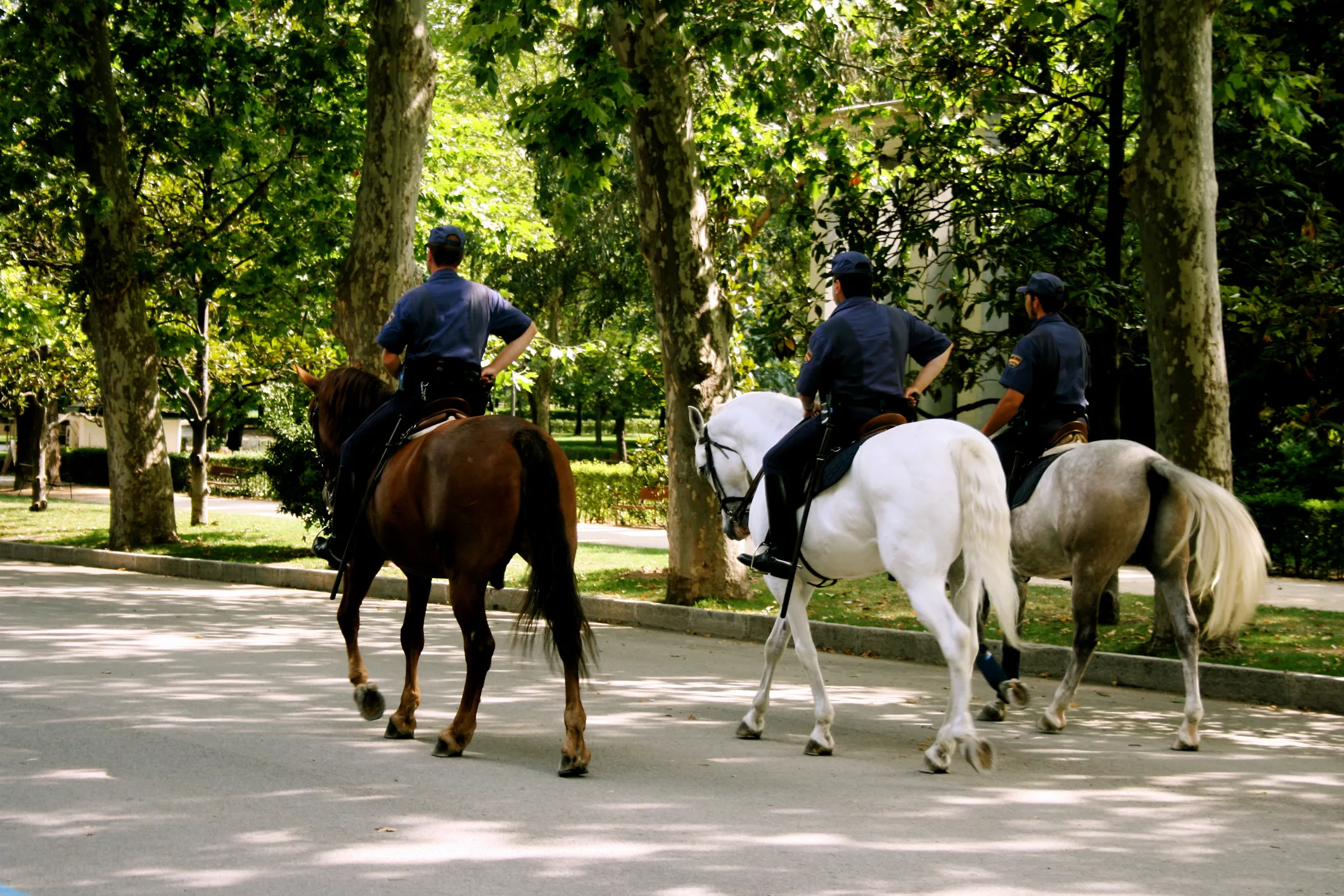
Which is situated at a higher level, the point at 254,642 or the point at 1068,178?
the point at 1068,178

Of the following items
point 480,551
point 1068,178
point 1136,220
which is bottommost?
point 480,551

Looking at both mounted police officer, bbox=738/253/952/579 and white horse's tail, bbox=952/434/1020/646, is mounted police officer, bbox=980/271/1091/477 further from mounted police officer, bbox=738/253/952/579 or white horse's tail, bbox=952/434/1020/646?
white horse's tail, bbox=952/434/1020/646

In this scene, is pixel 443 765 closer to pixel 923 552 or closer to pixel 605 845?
pixel 605 845

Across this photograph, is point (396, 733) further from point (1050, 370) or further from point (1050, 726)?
point (1050, 370)

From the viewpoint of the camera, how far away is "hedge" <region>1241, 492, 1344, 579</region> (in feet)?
59.1

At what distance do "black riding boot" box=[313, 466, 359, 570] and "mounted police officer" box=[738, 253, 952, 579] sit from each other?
2299 mm

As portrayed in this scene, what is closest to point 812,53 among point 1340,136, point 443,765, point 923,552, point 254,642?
point 1340,136

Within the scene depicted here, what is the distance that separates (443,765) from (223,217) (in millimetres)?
18119

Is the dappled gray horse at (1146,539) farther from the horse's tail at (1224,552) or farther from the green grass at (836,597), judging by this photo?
the green grass at (836,597)

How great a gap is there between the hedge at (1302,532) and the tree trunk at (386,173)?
11434 millimetres

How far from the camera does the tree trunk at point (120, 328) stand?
20.2 metres

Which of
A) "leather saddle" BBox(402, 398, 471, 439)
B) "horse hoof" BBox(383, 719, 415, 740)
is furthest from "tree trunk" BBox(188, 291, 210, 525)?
"horse hoof" BBox(383, 719, 415, 740)

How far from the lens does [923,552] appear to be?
711 cm

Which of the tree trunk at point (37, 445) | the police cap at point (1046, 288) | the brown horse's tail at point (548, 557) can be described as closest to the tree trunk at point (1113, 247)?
the police cap at point (1046, 288)
